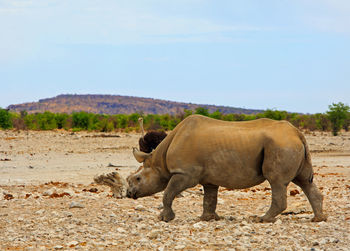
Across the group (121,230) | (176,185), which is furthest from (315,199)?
(121,230)

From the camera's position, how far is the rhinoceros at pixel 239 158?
930cm

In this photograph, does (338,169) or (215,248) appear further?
(338,169)

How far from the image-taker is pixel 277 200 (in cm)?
948

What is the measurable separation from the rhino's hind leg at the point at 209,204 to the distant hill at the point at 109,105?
147440 millimetres

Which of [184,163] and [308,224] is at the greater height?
[184,163]

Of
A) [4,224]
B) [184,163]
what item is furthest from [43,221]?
[184,163]

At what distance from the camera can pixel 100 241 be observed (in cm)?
812

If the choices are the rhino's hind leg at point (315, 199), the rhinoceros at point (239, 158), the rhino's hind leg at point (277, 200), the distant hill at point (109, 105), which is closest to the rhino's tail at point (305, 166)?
the rhinoceros at point (239, 158)

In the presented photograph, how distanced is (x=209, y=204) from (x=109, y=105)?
159793mm

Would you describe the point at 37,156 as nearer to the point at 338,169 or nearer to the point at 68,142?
the point at 68,142

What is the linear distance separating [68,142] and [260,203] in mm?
24557

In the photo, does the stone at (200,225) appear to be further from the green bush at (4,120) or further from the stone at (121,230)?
the green bush at (4,120)

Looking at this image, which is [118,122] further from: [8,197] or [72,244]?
[72,244]

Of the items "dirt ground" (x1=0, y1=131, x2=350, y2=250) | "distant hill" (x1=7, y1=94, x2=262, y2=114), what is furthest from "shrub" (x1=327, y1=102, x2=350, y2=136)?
"distant hill" (x1=7, y1=94, x2=262, y2=114)
